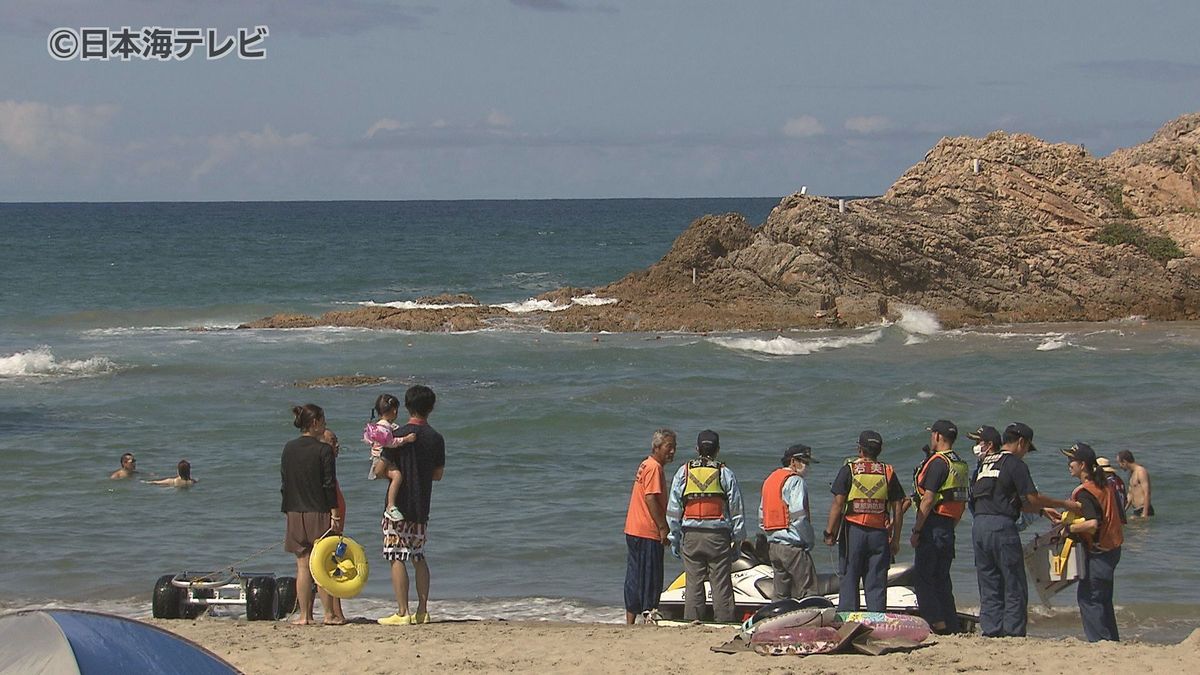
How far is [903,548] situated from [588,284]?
3976cm

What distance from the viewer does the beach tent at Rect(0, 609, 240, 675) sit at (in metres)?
5.76

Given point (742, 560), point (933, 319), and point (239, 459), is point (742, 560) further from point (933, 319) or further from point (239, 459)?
point (933, 319)

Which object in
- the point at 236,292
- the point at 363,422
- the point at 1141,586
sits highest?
the point at 236,292

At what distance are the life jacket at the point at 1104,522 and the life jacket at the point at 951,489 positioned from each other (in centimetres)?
72

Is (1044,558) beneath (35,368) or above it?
beneath

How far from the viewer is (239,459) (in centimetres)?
1839

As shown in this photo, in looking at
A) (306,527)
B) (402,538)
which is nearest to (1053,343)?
(402,538)

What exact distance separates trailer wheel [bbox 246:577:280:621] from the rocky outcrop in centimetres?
2235

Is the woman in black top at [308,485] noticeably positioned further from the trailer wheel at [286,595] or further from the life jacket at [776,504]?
the life jacket at [776,504]

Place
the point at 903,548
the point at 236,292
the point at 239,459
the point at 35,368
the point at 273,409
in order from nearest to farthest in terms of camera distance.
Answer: the point at 903,548
the point at 239,459
the point at 273,409
the point at 35,368
the point at 236,292

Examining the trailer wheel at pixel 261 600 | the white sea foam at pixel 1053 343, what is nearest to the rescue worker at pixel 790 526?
the trailer wheel at pixel 261 600

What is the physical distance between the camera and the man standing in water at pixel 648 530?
9.62 meters

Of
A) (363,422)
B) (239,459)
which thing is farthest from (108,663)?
(363,422)

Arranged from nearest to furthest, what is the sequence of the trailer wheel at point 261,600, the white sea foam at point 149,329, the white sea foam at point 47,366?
the trailer wheel at point 261,600 < the white sea foam at point 47,366 < the white sea foam at point 149,329
